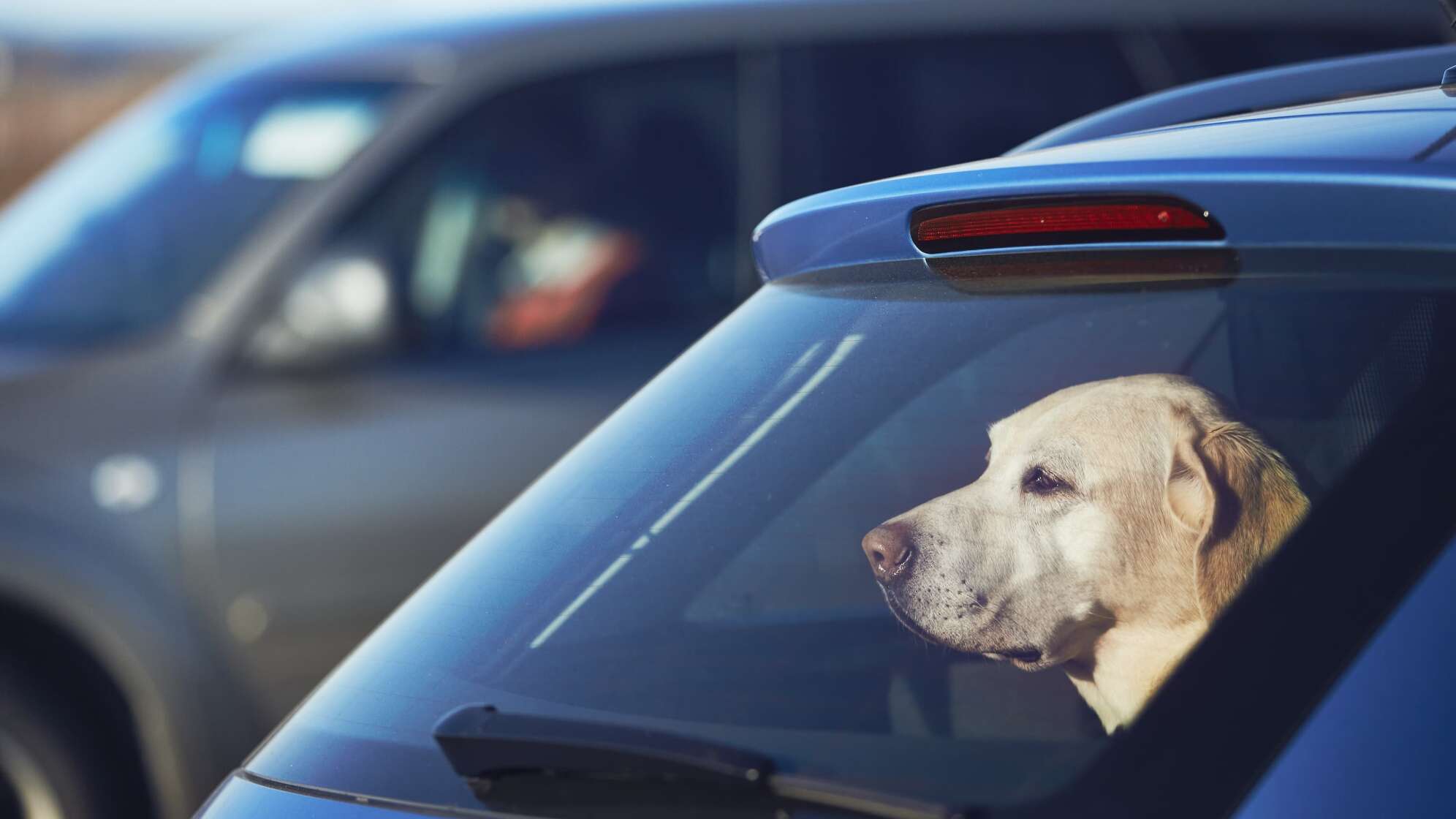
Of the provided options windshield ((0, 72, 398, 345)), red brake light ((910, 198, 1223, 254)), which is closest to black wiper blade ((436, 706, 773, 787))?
red brake light ((910, 198, 1223, 254))

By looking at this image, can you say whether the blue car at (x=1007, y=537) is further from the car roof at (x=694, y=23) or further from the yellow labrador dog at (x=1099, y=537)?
the car roof at (x=694, y=23)

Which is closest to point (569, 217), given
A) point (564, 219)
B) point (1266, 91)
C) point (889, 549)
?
point (564, 219)

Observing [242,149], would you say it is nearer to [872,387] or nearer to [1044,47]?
[1044,47]

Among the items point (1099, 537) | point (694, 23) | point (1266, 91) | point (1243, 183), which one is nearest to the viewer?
point (1243, 183)

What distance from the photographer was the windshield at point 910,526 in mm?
1261

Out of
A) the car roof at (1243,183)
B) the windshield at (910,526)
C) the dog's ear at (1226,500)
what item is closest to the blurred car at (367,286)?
the windshield at (910,526)

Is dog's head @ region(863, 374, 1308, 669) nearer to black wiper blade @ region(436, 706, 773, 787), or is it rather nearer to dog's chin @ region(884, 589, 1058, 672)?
dog's chin @ region(884, 589, 1058, 672)

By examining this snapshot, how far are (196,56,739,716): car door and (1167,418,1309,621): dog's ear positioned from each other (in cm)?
268

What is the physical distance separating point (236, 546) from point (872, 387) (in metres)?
2.58

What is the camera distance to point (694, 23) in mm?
4211

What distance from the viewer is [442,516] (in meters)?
3.86

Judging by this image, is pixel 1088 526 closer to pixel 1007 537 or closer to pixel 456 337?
pixel 1007 537

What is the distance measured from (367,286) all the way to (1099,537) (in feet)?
9.08

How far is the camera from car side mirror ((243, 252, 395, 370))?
12.6 ft
